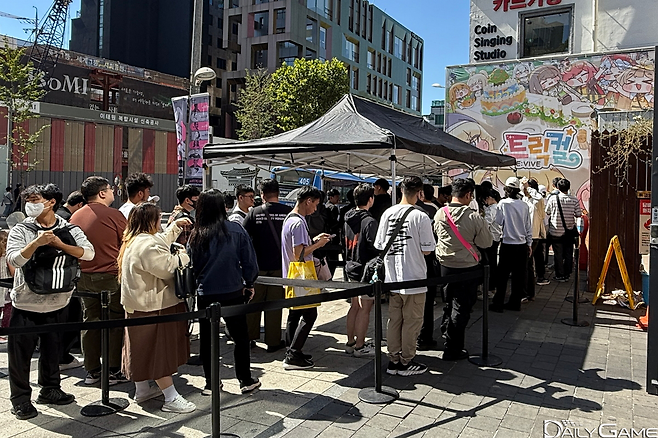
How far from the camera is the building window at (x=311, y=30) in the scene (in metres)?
50.7

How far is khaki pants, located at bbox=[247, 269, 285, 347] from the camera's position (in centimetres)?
617

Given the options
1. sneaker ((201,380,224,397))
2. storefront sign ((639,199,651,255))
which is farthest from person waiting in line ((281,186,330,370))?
storefront sign ((639,199,651,255))

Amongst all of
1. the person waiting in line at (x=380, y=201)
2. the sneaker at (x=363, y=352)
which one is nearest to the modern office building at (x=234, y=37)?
the person waiting in line at (x=380, y=201)

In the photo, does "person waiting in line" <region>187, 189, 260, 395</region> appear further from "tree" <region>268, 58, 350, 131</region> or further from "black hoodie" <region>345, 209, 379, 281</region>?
"tree" <region>268, 58, 350, 131</region>

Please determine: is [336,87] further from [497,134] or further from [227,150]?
[227,150]

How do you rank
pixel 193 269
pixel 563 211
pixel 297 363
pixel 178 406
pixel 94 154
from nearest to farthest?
pixel 178 406 < pixel 193 269 < pixel 297 363 < pixel 563 211 < pixel 94 154

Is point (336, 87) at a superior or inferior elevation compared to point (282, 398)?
superior

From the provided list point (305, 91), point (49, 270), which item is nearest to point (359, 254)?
point (49, 270)

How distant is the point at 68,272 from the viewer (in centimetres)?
429

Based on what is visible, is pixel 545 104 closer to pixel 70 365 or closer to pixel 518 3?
pixel 518 3

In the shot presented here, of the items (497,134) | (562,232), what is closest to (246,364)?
(562,232)

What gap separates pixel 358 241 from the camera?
5855mm

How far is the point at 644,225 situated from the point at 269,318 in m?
5.77

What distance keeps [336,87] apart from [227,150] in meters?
27.3
